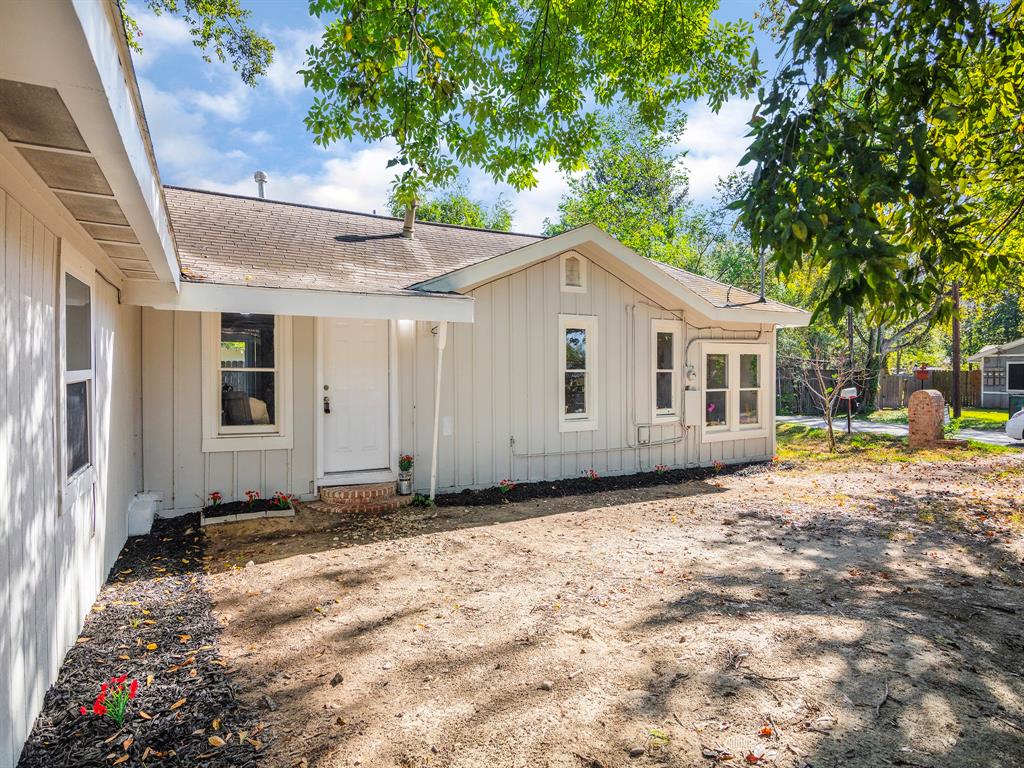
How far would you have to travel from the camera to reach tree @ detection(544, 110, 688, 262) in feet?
74.8

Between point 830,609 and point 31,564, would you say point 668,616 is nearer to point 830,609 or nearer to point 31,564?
point 830,609

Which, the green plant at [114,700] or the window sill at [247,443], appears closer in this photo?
the green plant at [114,700]

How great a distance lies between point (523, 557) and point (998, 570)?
401cm

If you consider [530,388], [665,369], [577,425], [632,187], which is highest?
[632,187]

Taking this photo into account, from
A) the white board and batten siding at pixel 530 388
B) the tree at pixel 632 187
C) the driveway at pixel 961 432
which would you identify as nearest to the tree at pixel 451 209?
the tree at pixel 632 187

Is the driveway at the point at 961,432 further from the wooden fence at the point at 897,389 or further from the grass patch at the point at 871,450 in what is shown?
the wooden fence at the point at 897,389

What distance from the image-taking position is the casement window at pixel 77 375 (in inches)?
128

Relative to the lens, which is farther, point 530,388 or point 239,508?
point 530,388

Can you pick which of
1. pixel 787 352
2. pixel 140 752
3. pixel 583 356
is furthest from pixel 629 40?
pixel 787 352

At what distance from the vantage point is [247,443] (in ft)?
20.7

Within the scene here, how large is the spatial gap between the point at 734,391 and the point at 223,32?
9.71m

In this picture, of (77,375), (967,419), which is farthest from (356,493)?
(967,419)

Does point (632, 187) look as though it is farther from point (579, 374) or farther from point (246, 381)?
point (246, 381)

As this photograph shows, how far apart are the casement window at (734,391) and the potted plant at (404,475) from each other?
5.46 metres
